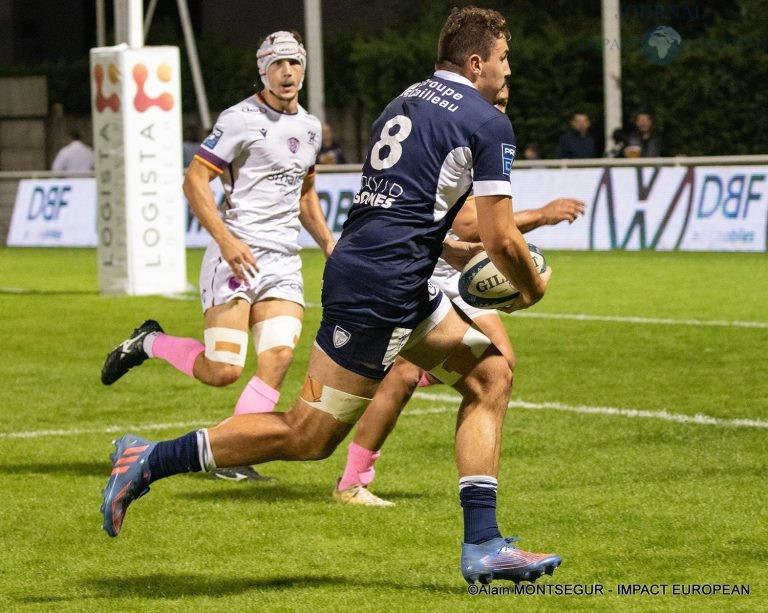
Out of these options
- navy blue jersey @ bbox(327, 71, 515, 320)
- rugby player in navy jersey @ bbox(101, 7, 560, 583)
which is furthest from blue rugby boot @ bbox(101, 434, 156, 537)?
navy blue jersey @ bbox(327, 71, 515, 320)

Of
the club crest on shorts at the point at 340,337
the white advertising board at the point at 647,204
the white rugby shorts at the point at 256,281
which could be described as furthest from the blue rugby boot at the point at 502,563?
the white advertising board at the point at 647,204

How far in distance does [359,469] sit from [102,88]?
1207 centimetres

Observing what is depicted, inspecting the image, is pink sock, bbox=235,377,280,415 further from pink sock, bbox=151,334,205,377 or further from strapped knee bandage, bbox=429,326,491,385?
strapped knee bandage, bbox=429,326,491,385

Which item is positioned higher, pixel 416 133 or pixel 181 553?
pixel 416 133

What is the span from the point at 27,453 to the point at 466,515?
149 inches

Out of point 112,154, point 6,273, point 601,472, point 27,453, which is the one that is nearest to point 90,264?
point 6,273

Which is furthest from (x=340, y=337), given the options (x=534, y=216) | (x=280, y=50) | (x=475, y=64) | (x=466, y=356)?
(x=280, y=50)

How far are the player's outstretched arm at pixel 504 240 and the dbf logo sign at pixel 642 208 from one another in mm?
16070

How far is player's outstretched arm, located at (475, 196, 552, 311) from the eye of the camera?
18.9ft

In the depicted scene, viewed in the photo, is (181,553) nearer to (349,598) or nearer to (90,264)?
(349,598)

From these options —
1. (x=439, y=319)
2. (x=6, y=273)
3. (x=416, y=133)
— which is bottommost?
(x=6, y=273)

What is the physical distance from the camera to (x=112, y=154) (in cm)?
1872

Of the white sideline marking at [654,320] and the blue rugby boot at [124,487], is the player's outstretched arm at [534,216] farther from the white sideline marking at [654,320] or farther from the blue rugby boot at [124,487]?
the white sideline marking at [654,320]

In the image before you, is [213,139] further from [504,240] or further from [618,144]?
[618,144]
